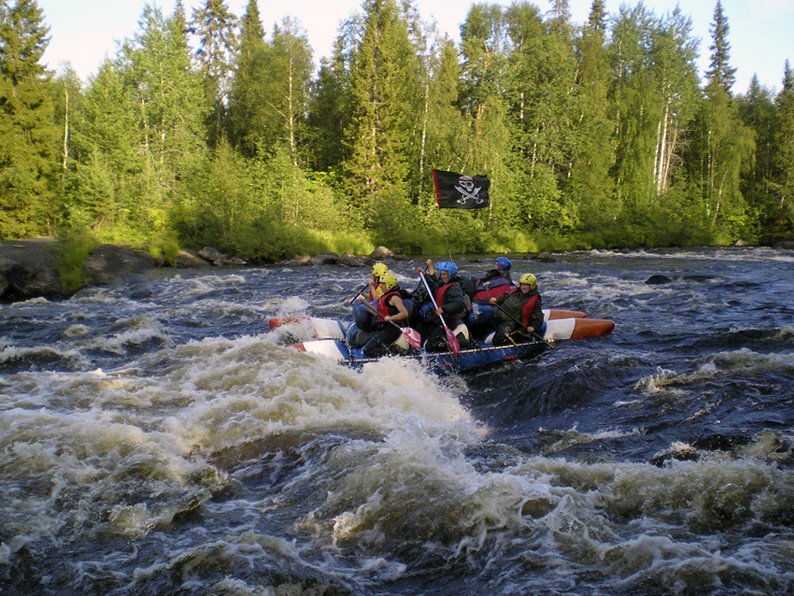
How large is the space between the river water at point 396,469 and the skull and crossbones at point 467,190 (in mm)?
4219

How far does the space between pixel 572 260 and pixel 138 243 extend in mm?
16121

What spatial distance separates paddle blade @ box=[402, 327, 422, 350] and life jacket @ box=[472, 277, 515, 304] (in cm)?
196

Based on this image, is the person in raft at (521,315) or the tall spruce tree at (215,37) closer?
the person in raft at (521,315)

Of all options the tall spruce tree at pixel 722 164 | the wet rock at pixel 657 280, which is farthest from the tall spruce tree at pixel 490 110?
the wet rock at pixel 657 280

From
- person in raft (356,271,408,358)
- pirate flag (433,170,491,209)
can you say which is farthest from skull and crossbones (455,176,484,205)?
person in raft (356,271,408,358)

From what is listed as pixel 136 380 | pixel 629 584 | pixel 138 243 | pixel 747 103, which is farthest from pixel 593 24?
pixel 629 584

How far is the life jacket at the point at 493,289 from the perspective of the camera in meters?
11.1

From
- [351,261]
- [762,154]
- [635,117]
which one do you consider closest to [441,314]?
[351,261]

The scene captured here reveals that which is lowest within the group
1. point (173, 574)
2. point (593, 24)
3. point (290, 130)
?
point (173, 574)

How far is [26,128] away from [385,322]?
82.9 feet

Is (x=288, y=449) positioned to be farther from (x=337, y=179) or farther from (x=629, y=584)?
(x=337, y=179)

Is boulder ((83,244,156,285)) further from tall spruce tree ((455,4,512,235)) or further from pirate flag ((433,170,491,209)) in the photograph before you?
tall spruce tree ((455,4,512,235))

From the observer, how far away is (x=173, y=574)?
14.0 ft

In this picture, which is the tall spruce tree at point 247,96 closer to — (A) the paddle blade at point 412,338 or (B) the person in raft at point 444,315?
(B) the person in raft at point 444,315
